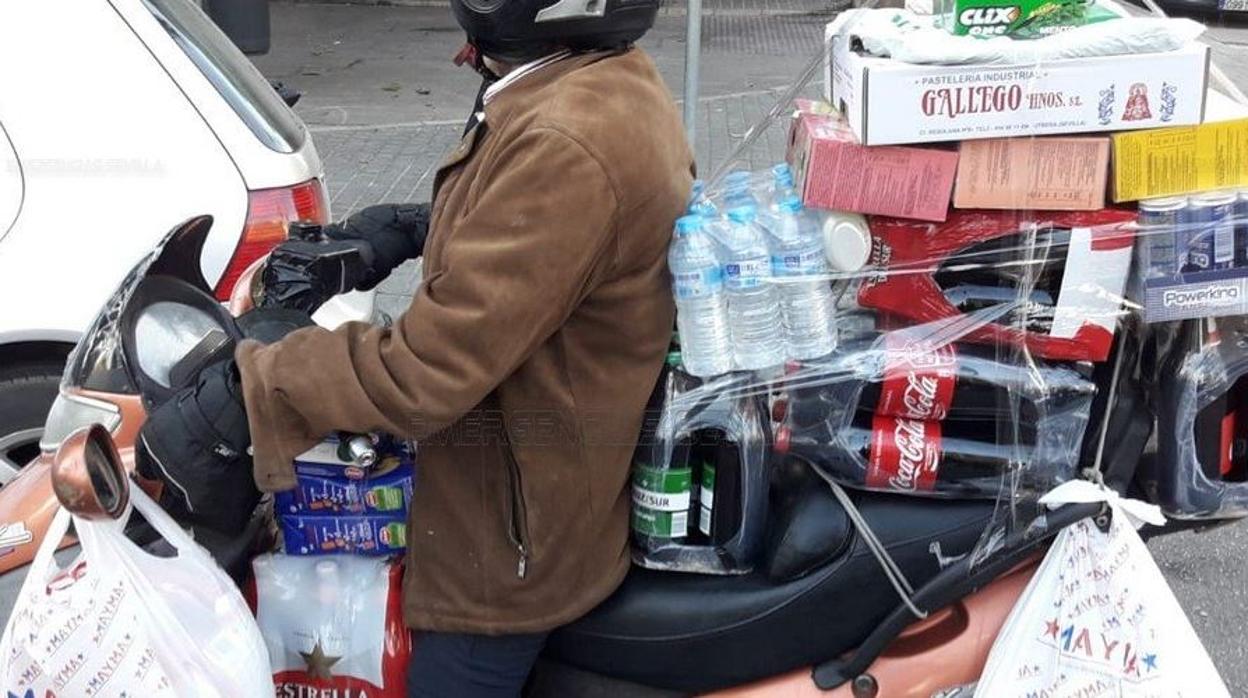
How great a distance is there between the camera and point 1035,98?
166 centimetres

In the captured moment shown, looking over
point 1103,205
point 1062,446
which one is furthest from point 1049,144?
point 1062,446

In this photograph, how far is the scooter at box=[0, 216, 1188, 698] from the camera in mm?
1796

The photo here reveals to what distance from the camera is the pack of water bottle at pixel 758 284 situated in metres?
1.69

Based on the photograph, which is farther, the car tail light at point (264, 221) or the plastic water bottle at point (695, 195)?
the car tail light at point (264, 221)

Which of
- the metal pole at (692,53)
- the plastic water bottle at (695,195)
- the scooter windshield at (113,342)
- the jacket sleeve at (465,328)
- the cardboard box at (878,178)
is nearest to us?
the jacket sleeve at (465,328)

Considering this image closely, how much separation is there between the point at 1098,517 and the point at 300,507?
1.15 meters

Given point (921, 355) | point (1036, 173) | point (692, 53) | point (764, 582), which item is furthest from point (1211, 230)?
point (692, 53)

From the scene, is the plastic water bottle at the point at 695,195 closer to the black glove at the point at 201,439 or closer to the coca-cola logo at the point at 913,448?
the coca-cola logo at the point at 913,448

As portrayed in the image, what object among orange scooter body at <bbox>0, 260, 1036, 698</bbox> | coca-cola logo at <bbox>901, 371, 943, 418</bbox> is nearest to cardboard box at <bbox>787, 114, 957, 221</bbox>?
coca-cola logo at <bbox>901, 371, 943, 418</bbox>

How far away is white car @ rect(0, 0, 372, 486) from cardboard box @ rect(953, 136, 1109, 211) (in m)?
2.15

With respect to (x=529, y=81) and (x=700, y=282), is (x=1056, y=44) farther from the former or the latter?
(x=529, y=81)

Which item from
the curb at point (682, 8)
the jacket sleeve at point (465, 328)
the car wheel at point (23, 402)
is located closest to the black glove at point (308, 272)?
the jacket sleeve at point (465, 328)

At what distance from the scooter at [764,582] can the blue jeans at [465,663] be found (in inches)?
3.4

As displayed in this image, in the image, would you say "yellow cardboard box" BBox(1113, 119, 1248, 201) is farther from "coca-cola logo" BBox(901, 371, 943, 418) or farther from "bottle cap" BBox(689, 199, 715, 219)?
"bottle cap" BBox(689, 199, 715, 219)
